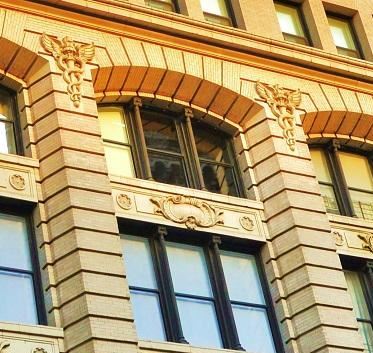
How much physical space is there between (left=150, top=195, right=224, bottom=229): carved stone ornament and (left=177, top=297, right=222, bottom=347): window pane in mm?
1862

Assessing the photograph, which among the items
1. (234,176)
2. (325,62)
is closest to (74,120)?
(234,176)

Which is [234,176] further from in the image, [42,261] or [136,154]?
[42,261]

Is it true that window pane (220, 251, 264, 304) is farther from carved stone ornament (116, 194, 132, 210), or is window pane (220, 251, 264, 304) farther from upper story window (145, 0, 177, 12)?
upper story window (145, 0, 177, 12)

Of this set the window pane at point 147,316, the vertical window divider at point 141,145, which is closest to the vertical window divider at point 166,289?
the window pane at point 147,316

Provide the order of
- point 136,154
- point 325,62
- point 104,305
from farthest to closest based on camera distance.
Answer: point 325,62, point 136,154, point 104,305

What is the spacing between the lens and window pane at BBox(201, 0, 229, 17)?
34237 mm

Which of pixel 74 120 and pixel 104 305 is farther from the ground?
pixel 74 120

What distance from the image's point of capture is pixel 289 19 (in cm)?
3572

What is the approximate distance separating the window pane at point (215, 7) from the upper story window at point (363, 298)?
25.4ft

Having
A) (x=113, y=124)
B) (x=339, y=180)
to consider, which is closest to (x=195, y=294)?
(x=113, y=124)

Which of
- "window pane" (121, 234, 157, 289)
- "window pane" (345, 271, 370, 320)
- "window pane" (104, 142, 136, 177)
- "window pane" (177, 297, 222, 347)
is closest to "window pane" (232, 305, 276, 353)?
"window pane" (177, 297, 222, 347)

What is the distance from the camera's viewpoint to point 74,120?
94.8ft

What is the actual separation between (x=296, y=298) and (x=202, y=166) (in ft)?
13.9

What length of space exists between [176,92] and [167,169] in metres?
2.22
